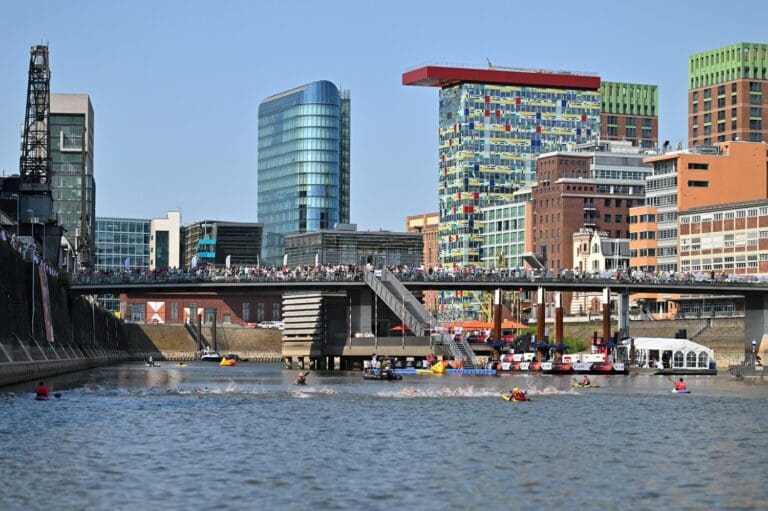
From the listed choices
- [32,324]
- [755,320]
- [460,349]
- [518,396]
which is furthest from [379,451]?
[755,320]

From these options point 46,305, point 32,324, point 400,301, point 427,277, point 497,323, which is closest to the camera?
point 32,324

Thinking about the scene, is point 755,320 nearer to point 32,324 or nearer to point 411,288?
point 411,288

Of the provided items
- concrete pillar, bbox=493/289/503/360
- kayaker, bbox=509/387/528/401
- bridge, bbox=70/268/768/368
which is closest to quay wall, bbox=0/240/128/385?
bridge, bbox=70/268/768/368

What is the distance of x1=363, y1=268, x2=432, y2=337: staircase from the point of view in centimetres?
18325

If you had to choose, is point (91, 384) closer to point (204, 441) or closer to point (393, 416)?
point (393, 416)

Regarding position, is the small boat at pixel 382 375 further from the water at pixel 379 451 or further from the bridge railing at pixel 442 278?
the bridge railing at pixel 442 278

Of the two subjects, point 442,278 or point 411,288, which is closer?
point 442,278

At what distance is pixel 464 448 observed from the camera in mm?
73188

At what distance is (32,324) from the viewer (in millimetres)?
141750

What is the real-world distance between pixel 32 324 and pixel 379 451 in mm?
77634

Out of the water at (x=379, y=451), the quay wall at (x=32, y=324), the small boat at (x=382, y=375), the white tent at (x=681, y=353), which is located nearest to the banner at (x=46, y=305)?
the quay wall at (x=32, y=324)

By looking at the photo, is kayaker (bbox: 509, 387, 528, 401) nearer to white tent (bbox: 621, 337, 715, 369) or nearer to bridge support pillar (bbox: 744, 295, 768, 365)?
white tent (bbox: 621, 337, 715, 369)

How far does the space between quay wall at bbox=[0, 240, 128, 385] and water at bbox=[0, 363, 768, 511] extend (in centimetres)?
805

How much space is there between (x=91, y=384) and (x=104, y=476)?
71.9 metres
